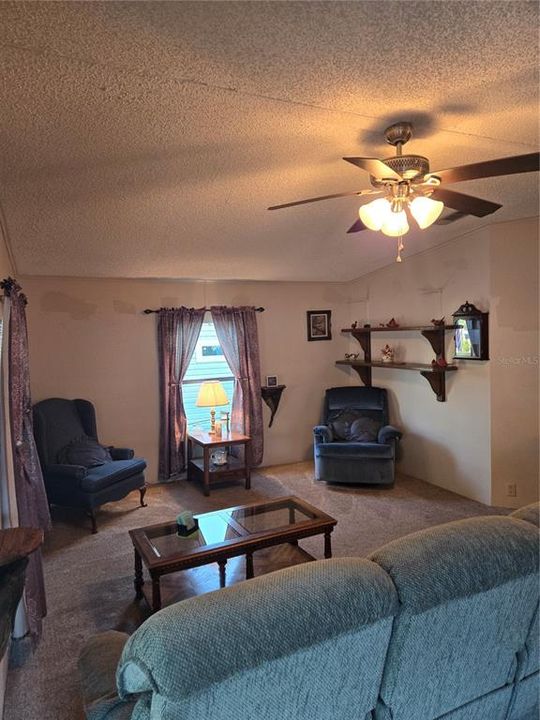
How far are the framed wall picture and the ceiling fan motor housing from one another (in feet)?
12.3

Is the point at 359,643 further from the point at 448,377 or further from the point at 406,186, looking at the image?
the point at 448,377

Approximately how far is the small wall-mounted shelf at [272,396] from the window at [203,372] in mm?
435

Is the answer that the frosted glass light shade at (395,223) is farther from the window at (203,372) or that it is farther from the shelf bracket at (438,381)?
the window at (203,372)

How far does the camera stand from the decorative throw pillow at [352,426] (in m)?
5.07

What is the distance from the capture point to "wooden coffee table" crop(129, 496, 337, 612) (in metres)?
2.55

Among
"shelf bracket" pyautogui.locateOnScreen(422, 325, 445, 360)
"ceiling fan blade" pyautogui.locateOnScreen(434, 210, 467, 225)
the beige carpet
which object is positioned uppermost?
"ceiling fan blade" pyautogui.locateOnScreen(434, 210, 467, 225)

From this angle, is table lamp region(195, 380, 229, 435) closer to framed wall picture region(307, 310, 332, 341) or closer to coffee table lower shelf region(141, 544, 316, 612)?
framed wall picture region(307, 310, 332, 341)

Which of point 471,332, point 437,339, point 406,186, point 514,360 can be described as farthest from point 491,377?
point 406,186

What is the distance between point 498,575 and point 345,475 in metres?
3.61

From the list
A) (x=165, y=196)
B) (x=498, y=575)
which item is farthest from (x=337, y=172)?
(x=498, y=575)

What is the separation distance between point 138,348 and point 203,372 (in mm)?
799

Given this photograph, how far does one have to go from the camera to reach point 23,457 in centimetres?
271

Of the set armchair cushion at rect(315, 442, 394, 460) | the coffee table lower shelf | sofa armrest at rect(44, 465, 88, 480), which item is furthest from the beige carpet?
sofa armrest at rect(44, 465, 88, 480)

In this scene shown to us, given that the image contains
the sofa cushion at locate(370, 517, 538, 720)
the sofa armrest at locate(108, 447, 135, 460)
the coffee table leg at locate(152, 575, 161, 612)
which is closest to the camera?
the sofa cushion at locate(370, 517, 538, 720)
